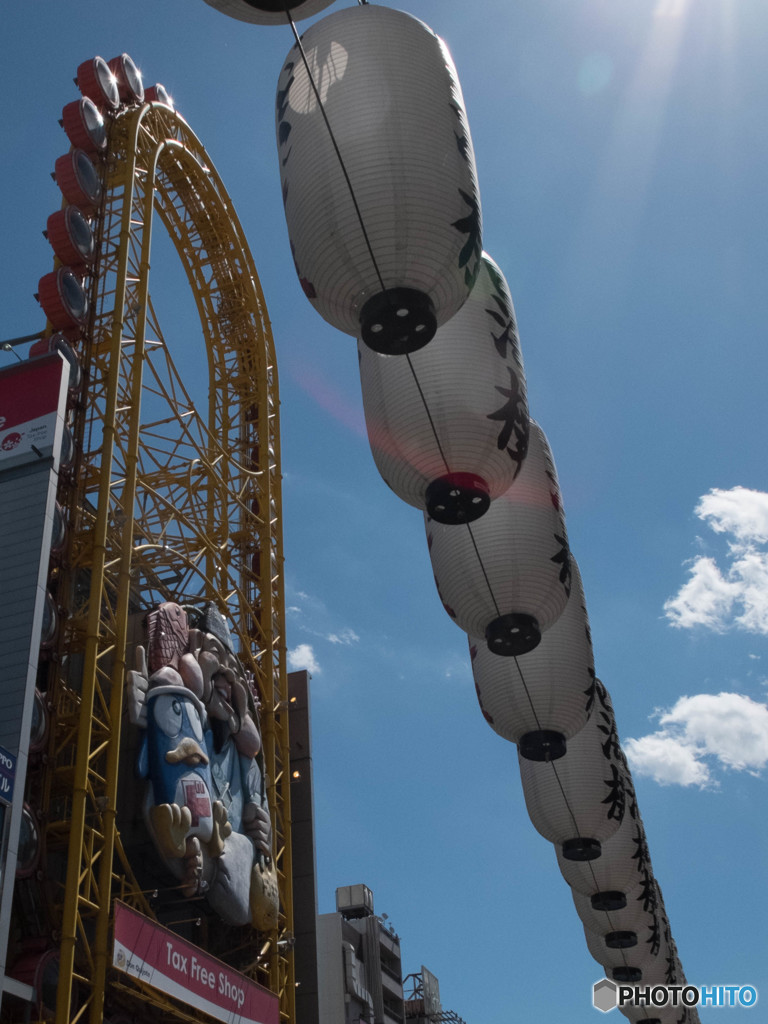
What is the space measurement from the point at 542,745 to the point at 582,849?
2.41m

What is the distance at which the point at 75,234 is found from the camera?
56.4ft

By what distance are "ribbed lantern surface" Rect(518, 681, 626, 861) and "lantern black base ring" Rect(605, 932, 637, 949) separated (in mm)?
3657

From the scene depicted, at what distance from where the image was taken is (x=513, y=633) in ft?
27.3

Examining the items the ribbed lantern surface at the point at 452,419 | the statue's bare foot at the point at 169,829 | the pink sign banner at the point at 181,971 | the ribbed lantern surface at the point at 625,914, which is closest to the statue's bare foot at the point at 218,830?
the statue's bare foot at the point at 169,829

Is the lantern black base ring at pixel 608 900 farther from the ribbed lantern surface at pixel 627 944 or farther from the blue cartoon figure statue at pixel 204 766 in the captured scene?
the blue cartoon figure statue at pixel 204 766

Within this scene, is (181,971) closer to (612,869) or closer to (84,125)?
(612,869)

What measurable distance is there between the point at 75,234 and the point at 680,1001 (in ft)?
56.2

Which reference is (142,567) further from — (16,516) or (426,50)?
(426,50)

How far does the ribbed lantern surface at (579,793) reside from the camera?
1124cm

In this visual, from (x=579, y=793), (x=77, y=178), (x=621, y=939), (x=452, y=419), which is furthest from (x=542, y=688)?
(x=77, y=178)

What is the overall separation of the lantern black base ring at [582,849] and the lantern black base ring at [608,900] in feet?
7.15

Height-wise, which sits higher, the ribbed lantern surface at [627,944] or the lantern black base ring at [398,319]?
the ribbed lantern surface at [627,944]

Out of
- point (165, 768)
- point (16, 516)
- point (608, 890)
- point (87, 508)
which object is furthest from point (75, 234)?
point (608, 890)

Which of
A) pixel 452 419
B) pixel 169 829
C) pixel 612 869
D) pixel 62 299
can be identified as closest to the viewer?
pixel 452 419
